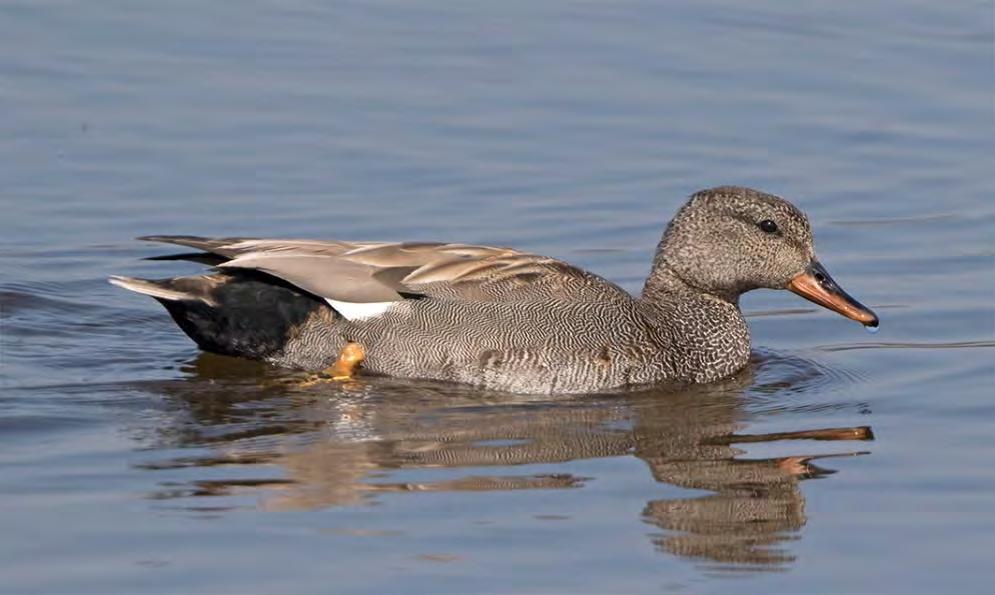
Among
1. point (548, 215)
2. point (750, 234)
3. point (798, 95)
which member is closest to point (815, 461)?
point (750, 234)

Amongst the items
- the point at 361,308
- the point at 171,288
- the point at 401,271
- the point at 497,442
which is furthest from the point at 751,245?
the point at 171,288

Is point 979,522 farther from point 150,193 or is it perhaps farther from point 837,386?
point 150,193

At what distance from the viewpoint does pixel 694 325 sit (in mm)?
10391

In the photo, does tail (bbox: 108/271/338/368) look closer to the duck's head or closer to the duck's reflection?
the duck's reflection

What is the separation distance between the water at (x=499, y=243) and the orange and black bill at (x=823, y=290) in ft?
0.95

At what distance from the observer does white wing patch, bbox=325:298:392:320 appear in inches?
391

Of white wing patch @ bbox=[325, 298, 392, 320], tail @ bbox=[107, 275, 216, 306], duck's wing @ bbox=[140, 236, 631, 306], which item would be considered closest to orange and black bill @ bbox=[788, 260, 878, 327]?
duck's wing @ bbox=[140, 236, 631, 306]

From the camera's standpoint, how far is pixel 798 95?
47.3 feet

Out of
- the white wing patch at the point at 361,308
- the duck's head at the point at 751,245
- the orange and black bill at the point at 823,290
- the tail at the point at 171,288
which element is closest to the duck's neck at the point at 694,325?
the duck's head at the point at 751,245

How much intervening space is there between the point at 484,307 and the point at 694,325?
115 centimetres

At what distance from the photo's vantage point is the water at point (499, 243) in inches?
288

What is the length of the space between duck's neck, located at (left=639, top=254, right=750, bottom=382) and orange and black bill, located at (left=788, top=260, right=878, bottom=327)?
0.36m

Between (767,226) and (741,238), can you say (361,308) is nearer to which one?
(741,238)

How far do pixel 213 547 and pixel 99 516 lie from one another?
0.56 metres
